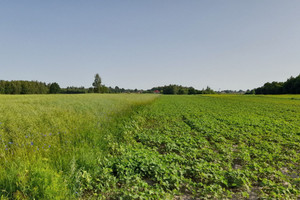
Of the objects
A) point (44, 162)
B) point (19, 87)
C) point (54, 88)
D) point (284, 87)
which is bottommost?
point (44, 162)

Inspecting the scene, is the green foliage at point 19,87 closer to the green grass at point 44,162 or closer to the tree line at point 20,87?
the tree line at point 20,87

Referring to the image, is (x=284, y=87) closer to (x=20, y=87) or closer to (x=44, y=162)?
(x=44, y=162)

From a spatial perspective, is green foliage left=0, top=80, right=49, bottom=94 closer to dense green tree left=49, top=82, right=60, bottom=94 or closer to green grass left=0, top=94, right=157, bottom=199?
dense green tree left=49, top=82, right=60, bottom=94

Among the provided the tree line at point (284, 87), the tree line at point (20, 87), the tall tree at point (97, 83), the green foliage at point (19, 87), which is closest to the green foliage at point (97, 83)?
the tall tree at point (97, 83)

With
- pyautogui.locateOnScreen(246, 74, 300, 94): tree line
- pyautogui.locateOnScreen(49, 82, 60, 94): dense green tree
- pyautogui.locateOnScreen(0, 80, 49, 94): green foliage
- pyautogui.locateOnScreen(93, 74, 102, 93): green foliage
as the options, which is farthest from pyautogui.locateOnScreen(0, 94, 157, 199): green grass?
pyautogui.locateOnScreen(49, 82, 60, 94): dense green tree

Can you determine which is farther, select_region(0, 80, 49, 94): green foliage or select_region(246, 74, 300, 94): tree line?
select_region(0, 80, 49, 94): green foliage

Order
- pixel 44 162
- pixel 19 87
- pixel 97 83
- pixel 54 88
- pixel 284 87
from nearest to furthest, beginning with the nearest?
pixel 44 162 < pixel 19 87 < pixel 284 87 < pixel 54 88 < pixel 97 83

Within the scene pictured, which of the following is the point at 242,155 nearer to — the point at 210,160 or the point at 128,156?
the point at 210,160

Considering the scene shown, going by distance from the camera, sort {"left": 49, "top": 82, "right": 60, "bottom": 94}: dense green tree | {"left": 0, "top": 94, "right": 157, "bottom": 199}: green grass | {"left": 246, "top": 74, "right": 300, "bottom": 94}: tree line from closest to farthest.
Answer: {"left": 0, "top": 94, "right": 157, "bottom": 199}: green grass, {"left": 246, "top": 74, "right": 300, "bottom": 94}: tree line, {"left": 49, "top": 82, "right": 60, "bottom": 94}: dense green tree

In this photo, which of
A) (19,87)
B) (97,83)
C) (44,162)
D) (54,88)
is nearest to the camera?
(44,162)

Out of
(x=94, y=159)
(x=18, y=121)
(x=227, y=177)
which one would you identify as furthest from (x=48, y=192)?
(x=18, y=121)

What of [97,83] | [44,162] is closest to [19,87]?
[97,83]

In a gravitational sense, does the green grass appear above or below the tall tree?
below

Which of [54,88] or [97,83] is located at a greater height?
[97,83]
